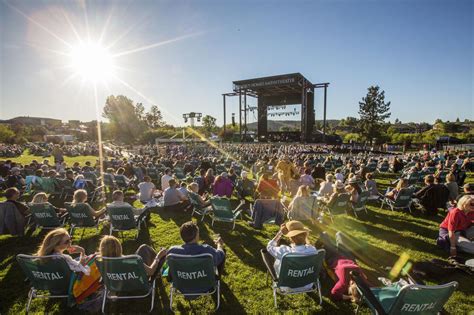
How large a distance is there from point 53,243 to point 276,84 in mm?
37719

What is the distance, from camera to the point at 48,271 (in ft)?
9.53

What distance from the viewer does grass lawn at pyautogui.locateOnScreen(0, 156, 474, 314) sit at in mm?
3412

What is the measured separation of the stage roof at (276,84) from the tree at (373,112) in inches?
513

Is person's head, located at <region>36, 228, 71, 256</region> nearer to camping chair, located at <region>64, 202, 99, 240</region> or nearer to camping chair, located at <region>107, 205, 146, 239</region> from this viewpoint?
camping chair, located at <region>107, 205, 146, 239</region>

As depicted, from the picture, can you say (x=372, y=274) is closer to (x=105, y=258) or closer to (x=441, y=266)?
(x=441, y=266)

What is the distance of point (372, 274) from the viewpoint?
163 inches

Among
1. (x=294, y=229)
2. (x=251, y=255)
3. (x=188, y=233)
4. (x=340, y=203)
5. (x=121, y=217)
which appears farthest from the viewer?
(x=340, y=203)

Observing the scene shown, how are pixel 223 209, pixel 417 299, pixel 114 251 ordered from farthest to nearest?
1. pixel 223 209
2. pixel 114 251
3. pixel 417 299

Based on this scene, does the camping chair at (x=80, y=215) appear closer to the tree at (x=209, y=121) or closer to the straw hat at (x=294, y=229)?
the straw hat at (x=294, y=229)

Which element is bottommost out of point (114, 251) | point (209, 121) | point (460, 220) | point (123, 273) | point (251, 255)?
point (251, 255)

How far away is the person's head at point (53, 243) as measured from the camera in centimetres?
295

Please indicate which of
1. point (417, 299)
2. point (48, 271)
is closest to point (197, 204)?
point (48, 271)

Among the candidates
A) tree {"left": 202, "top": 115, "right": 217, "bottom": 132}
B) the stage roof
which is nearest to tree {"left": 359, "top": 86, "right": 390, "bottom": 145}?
the stage roof

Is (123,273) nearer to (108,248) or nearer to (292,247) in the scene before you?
(108,248)
